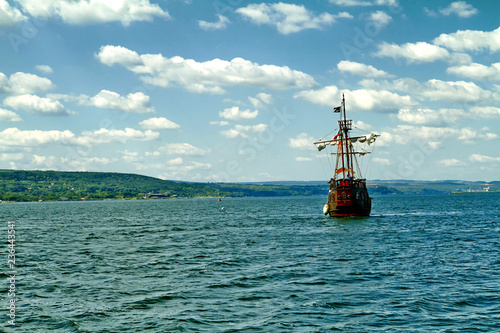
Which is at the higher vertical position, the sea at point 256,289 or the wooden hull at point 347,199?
the wooden hull at point 347,199

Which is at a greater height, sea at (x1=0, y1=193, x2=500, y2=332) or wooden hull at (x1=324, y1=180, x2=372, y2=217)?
wooden hull at (x1=324, y1=180, x2=372, y2=217)

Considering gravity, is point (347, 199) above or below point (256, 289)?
above

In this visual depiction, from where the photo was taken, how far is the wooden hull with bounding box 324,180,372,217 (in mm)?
76250

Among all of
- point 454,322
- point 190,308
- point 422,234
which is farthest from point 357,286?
point 422,234

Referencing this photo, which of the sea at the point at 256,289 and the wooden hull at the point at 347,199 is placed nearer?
the sea at the point at 256,289

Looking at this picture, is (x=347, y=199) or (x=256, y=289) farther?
(x=347, y=199)

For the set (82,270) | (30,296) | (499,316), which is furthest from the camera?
(82,270)

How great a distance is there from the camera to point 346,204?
252ft

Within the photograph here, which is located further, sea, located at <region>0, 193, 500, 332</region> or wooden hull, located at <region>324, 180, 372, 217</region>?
wooden hull, located at <region>324, 180, 372, 217</region>

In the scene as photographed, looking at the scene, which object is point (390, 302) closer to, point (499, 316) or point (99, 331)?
point (499, 316)

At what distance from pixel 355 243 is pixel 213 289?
78.4 ft

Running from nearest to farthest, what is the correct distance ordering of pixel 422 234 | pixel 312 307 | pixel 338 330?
pixel 338 330 → pixel 312 307 → pixel 422 234

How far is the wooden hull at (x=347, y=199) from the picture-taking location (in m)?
76.2

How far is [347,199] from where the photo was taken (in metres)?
76.6
